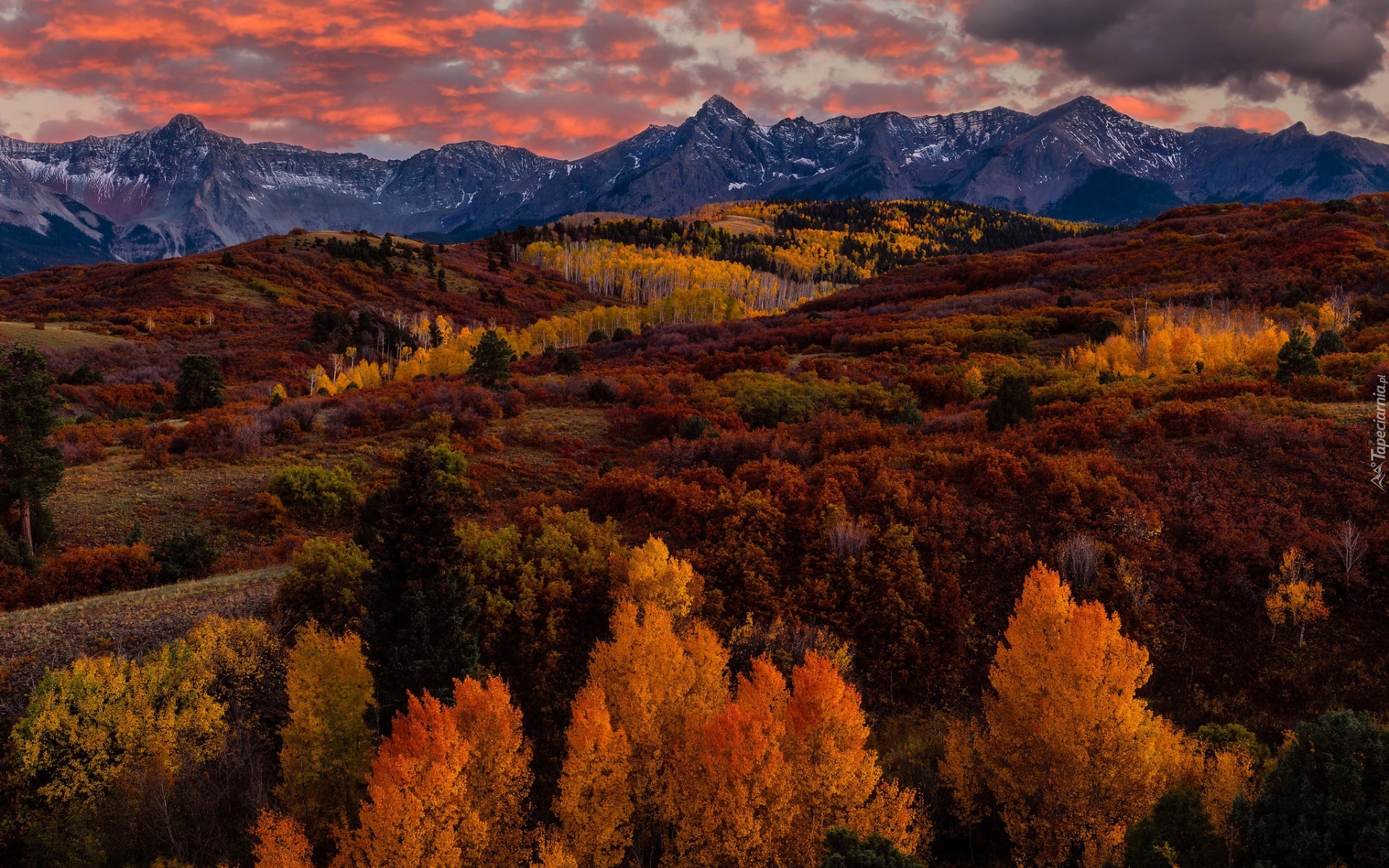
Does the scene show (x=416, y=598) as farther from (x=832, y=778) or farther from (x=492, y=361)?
(x=492, y=361)

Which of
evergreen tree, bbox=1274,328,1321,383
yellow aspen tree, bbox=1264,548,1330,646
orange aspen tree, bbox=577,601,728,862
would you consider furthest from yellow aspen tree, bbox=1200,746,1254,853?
evergreen tree, bbox=1274,328,1321,383

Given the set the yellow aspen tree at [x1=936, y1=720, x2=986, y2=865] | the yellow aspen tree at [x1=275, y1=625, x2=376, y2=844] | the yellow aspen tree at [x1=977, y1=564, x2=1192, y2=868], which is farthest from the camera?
the yellow aspen tree at [x1=936, y1=720, x2=986, y2=865]

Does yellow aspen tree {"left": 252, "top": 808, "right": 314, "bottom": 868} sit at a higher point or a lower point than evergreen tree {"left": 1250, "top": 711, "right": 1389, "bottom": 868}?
lower

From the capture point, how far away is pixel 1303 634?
1698cm

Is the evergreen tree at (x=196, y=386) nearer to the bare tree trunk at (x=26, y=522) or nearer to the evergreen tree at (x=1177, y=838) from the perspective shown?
Answer: the bare tree trunk at (x=26, y=522)

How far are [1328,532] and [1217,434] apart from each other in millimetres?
5182

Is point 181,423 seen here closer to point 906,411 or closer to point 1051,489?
point 906,411

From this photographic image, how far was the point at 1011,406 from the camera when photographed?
1120 inches

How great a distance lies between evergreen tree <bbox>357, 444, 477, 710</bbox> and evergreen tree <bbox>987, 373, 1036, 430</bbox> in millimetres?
22397

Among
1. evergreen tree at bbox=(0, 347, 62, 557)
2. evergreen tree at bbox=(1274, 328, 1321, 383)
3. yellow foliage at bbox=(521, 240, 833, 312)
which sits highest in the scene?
yellow foliage at bbox=(521, 240, 833, 312)

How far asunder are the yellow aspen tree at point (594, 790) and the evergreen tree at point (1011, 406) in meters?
21.9

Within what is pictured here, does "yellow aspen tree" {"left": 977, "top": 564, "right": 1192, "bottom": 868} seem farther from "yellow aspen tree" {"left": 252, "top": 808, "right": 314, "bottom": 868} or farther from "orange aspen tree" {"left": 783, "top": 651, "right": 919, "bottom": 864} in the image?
"yellow aspen tree" {"left": 252, "top": 808, "right": 314, "bottom": 868}

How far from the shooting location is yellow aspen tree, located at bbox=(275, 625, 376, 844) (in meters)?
13.3

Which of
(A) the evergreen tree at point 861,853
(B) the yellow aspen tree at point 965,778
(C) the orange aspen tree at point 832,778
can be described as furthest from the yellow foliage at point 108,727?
(B) the yellow aspen tree at point 965,778
